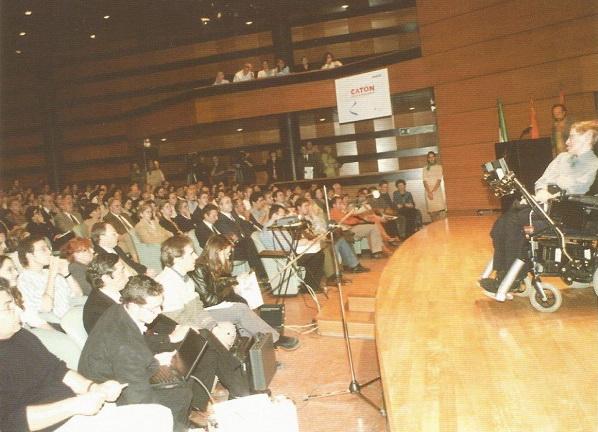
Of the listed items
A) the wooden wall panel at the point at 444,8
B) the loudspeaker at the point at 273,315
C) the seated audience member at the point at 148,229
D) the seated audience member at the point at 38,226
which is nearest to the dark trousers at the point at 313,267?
the loudspeaker at the point at 273,315

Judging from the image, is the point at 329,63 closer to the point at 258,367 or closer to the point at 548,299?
the point at 548,299

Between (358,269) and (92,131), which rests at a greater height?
(92,131)

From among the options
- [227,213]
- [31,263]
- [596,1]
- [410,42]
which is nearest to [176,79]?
[410,42]

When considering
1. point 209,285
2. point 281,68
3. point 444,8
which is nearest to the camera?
point 209,285

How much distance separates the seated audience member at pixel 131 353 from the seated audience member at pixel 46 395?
164 millimetres

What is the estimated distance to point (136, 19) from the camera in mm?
12711

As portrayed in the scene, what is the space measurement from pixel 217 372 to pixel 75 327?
0.97 m

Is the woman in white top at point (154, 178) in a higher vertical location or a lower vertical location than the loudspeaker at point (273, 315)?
higher

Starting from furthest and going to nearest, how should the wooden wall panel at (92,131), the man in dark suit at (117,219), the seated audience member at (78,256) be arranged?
the wooden wall panel at (92,131)
the man in dark suit at (117,219)
the seated audience member at (78,256)

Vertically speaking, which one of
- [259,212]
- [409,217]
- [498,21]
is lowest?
[409,217]

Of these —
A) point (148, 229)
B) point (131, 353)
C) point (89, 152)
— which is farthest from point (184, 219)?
point (89, 152)

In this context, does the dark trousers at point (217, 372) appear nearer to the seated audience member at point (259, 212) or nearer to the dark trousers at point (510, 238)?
the dark trousers at point (510, 238)

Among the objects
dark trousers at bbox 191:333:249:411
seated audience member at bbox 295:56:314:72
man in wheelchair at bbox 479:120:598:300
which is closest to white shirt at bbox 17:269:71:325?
dark trousers at bbox 191:333:249:411

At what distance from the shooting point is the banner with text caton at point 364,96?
9562 millimetres
